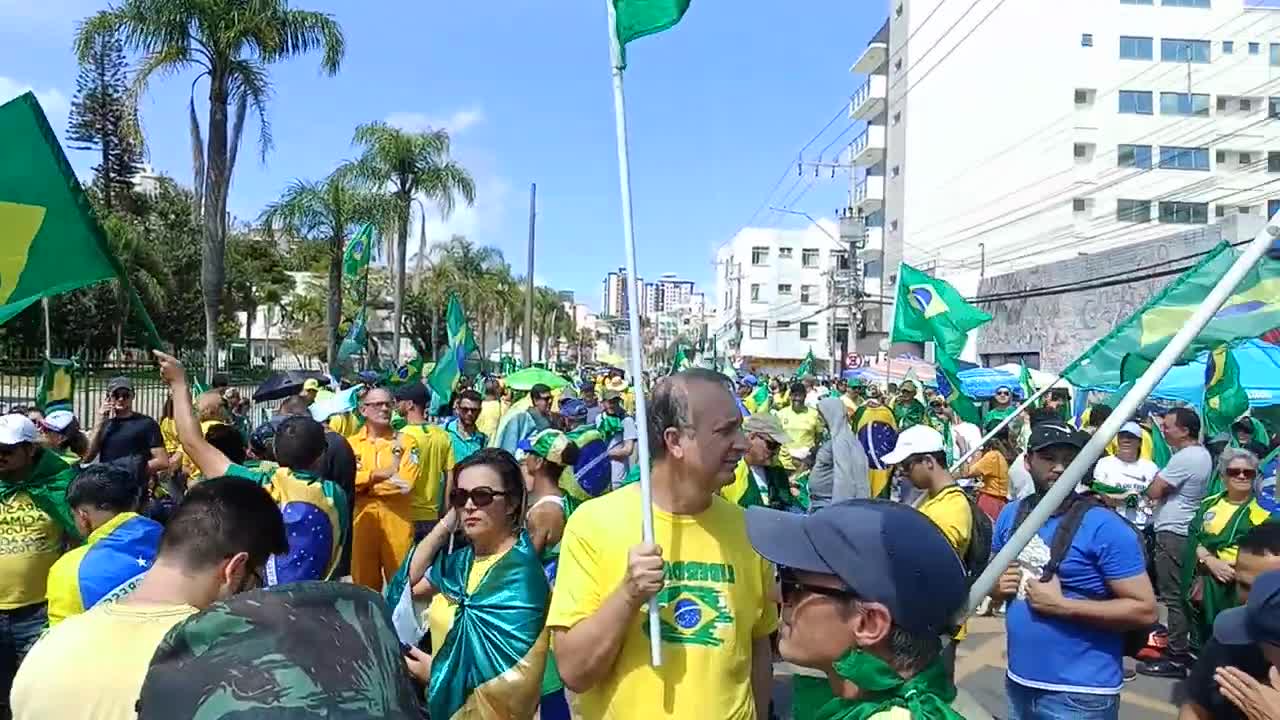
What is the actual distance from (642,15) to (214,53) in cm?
1320

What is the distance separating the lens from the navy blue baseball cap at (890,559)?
6.04 feet

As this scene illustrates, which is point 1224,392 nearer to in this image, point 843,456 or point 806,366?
point 843,456

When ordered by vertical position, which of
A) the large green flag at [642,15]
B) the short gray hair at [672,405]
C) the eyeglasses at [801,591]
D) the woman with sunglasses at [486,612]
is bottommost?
the woman with sunglasses at [486,612]

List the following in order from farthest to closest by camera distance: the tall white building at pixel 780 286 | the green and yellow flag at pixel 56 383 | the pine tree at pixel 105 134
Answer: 1. the tall white building at pixel 780 286
2. the pine tree at pixel 105 134
3. the green and yellow flag at pixel 56 383

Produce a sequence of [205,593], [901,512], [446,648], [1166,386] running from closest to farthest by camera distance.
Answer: [901,512] → [205,593] → [446,648] → [1166,386]

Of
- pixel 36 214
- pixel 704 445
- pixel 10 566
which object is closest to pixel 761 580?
pixel 704 445

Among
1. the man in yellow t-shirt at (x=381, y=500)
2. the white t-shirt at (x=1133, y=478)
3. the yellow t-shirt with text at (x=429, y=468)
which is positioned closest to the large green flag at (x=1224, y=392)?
the white t-shirt at (x=1133, y=478)

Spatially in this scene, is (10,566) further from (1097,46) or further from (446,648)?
(1097,46)

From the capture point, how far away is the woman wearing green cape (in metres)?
3.02

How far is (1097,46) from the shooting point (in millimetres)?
50969

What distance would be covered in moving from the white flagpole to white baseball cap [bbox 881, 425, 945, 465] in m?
2.27

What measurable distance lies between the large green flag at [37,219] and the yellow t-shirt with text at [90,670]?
158cm

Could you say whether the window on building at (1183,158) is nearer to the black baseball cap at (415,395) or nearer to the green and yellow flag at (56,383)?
the black baseball cap at (415,395)

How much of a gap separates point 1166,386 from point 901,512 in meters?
15.2
